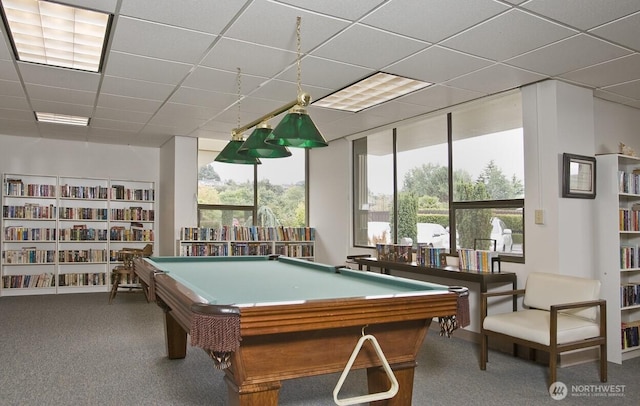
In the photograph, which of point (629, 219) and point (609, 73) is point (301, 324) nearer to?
point (609, 73)

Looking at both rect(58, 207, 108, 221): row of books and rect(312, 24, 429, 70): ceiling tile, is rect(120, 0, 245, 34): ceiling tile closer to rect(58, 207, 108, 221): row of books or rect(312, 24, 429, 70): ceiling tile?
rect(312, 24, 429, 70): ceiling tile

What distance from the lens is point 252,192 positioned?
845 cm

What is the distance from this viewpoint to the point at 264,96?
517cm

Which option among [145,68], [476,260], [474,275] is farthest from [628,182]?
[145,68]

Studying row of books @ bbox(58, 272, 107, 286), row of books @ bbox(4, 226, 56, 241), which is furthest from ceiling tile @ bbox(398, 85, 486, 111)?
row of books @ bbox(4, 226, 56, 241)

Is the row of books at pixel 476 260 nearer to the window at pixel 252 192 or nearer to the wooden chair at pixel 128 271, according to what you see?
the window at pixel 252 192

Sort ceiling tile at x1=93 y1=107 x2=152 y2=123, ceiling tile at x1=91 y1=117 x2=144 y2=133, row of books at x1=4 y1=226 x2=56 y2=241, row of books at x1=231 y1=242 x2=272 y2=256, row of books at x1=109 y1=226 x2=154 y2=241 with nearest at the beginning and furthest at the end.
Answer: ceiling tile at x1=93 y1=107 x2=152 y2=123 → ceiling tile at x1=91 y1=117 x2=144 y2=133 → row of books at x1=4 y1=226 x2=56 y2=241 → row of books at x1=231 y1=242 x2=272 y2=256 → row of books at x1=109 y1=226 x2=154 y2=241

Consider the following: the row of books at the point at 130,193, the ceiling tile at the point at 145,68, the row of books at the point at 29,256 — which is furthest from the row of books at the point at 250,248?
the ceiling tile at the point at 145,68

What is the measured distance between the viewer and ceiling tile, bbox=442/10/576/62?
10.4ft

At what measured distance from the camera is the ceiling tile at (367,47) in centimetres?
346

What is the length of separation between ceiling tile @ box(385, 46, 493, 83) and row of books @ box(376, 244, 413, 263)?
211 cm

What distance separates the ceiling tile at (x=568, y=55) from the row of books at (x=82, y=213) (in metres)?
7.06

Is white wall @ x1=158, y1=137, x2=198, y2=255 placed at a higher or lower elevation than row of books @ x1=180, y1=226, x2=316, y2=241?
higher

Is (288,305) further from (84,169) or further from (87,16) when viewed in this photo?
(84,169)
